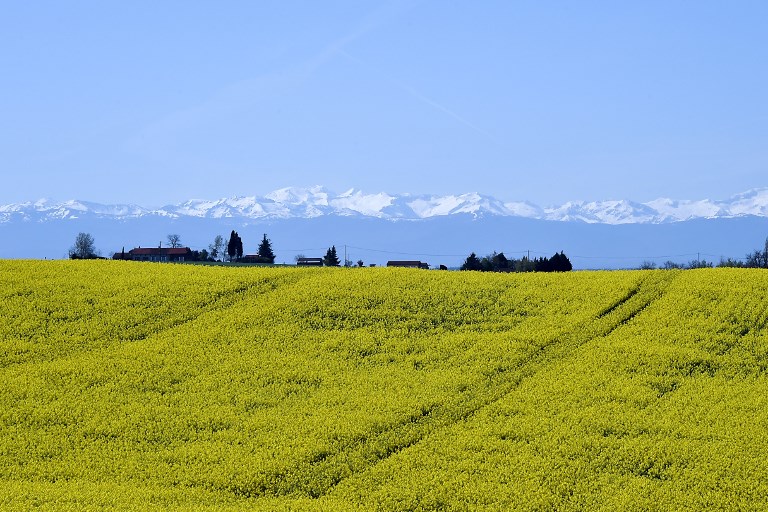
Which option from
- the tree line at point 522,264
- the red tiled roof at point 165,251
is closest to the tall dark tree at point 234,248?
the red tiled roof at point 165,251

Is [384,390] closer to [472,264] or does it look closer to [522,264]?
[472,264]

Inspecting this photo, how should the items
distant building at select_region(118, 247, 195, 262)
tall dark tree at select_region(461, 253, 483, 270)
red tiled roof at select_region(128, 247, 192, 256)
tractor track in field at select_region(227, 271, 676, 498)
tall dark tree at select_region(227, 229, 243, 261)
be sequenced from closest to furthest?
tractor track in field at select_region(227, 271, 676, 498), tall dark tree at select_region(461, 253, 483, 270), tall dark tree at select_region(227, 229, 243, 261), distant building at select_region(118, 247, 195, 262), red tiled roof at select_region(128, 247, 192, 256)

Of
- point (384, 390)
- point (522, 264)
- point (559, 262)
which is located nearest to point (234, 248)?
point (522, 264)

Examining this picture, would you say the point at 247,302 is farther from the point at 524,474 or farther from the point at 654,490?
the point at 654,490

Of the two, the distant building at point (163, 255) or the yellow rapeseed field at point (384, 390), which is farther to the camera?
the distant building at point (163, 255)

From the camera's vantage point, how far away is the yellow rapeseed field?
28.4 m

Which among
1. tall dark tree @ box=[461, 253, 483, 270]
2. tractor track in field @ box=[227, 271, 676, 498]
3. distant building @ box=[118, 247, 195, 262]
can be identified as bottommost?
tractor track in field @ box=[227, 271, 676, 498]

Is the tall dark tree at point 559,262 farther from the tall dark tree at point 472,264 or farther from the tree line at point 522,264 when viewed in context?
the tall dark tree at point 472,264

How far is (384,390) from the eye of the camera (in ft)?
119

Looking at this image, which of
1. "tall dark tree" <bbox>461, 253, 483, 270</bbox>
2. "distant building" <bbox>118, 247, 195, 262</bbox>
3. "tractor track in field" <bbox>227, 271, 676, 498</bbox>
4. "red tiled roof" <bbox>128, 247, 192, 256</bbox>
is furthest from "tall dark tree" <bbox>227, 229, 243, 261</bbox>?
"tractor track in field" <bbox>227, 271, 676, 498</bbox>

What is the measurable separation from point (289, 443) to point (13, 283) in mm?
27499

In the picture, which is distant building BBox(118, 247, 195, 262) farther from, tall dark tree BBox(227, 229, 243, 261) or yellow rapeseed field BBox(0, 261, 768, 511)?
yellow rapeseed field BBox(0, 261, 768, 511)

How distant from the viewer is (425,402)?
3453 cm

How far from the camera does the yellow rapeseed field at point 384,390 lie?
28438 mm
